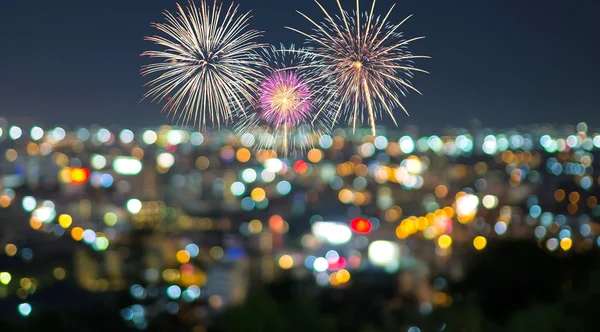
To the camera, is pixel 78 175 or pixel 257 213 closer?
pixel 257 213

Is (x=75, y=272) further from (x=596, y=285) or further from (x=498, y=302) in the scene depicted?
(x=596, y=285)

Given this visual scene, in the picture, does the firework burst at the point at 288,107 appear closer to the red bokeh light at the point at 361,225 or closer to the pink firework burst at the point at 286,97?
the pink firework burst at the point at 286,97

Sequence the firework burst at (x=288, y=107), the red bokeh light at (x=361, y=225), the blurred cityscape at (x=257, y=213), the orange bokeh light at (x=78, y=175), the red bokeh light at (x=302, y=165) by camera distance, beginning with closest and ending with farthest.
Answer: the firework burst at (x=288, y=107) < the blurred cityscape at (x=257, y=213) < the red bokeh light at (x=361, y=225) < the red bokeh light at (x=302, y=165) < the orange bokeh light at (x=78, y=175)

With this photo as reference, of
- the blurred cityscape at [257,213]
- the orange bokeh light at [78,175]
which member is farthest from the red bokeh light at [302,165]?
the orange bokeh light at [78,175]

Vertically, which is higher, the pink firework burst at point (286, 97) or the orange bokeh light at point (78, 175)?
the orange bokeh light at point (78, 175)

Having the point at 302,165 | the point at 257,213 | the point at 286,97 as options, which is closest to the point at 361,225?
the point at 302,165

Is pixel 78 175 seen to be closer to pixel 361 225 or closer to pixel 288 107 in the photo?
pixel 361 225
